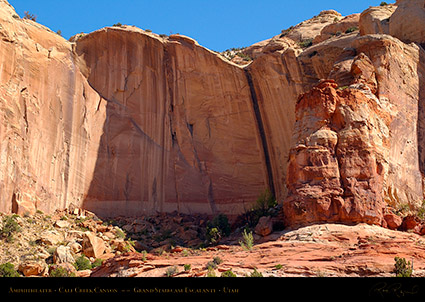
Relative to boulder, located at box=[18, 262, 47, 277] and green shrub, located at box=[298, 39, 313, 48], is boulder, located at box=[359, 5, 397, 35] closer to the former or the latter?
green shrub, located at box=[298, 39, 313, 48]

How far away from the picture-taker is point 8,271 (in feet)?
74.8

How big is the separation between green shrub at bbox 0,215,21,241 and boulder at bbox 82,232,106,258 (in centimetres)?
316

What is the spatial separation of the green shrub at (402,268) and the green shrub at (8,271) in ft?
47.7

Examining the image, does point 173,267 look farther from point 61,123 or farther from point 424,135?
point 424,135

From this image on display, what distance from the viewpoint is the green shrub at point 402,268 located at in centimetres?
1819

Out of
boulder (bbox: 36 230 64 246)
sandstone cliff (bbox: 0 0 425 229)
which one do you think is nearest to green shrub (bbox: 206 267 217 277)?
sandstone cliff (bbox: 0 0 425 229)

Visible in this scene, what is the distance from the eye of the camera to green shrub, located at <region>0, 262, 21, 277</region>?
22688mm

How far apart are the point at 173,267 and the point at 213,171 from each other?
16568mm

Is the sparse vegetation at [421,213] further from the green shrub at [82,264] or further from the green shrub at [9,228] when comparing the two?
the green shrub at [9,228]

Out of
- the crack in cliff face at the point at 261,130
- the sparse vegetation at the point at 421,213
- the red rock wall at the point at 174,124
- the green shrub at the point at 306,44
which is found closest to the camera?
the sparse vegetation at the point at 421,213

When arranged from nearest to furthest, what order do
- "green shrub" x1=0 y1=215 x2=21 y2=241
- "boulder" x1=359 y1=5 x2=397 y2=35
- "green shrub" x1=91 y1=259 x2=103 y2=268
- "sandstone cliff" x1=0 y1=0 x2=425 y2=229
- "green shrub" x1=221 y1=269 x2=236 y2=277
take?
"green shrub" x1=221 y1=269 x2=236 y2=277 < "green shrub" x1=91 y1=259 x2=103 y2=268 < "green shrub" x1=0 y1=215 x2=21 y2=241 < "sandstone cliff" x1=0 y1=0 x2=425 y2=229 < "boulder" x1=359 y1=5 x2=397 y2=35

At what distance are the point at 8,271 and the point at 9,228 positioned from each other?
158 inches

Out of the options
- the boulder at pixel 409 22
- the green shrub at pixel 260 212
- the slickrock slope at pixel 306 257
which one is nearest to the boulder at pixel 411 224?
the slickrock slope at pixel 306 257
